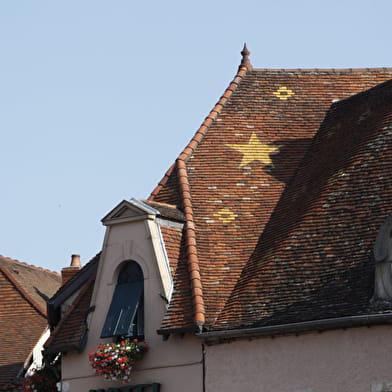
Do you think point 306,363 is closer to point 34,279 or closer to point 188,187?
point 188,187

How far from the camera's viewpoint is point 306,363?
65.3ft

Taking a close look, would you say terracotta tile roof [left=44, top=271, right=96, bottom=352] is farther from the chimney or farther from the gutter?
the chimney

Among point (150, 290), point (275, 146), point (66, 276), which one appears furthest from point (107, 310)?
point (66, 276)

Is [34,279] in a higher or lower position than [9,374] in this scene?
higher

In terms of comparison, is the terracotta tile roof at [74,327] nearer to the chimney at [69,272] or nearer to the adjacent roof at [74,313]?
the adjacent roof at [74,313]

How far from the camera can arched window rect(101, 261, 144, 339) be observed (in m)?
22.3

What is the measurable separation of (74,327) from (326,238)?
560 centimetres

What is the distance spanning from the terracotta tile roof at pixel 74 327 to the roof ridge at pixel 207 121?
2482 mm

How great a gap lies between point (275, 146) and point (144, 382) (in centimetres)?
660

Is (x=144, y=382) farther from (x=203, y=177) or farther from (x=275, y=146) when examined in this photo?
(x=275, y=146)

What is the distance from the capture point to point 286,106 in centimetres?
2703

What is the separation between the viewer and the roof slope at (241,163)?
22.6 meters

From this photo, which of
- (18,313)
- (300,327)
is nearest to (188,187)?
(300,327)

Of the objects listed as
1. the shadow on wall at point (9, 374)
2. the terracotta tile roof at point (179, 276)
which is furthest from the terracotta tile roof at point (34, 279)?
the terracotta tile roof at point (179, 276)
